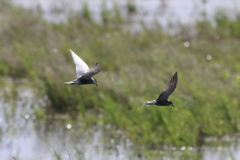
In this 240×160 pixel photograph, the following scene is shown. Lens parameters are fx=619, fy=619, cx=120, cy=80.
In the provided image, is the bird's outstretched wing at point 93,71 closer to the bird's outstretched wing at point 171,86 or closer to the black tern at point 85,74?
the black tern at point 85,74

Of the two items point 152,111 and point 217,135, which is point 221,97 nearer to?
point 217,135

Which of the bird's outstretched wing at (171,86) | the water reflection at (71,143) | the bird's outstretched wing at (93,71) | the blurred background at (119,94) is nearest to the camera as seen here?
the bird's outstretched wing at (93,71)

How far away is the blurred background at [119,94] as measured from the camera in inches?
296

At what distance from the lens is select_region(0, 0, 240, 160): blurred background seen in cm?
752

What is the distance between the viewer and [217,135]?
789 centimetres

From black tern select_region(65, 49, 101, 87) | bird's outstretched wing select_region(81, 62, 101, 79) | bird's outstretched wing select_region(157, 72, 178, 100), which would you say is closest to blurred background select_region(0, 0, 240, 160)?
black tern select_region(65, 49, 101, 87)

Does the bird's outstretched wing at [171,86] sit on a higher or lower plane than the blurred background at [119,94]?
higher

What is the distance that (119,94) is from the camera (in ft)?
29.3

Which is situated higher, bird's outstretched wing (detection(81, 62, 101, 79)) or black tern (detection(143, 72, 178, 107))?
bird's outstretched wing (detection(81, 62, 101, 79))

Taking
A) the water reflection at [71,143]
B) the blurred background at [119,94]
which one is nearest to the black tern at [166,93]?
the blurred background at [119,94]

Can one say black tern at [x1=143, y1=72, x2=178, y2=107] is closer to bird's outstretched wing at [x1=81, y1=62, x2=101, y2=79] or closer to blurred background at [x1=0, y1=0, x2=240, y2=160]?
bird's outstretched wing at [x1=81, y1=62, x2=101, y2=79]

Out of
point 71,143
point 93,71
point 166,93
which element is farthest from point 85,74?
point 71,143

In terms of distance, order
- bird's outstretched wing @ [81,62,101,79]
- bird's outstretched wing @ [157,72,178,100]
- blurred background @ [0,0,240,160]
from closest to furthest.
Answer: bird's outstretched wing @ [81,62,101,79]
bird's outstretched wing @ [157,72,178,100]
blurred background @ [0,0,240,160]

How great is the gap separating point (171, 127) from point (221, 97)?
1.11 meters
